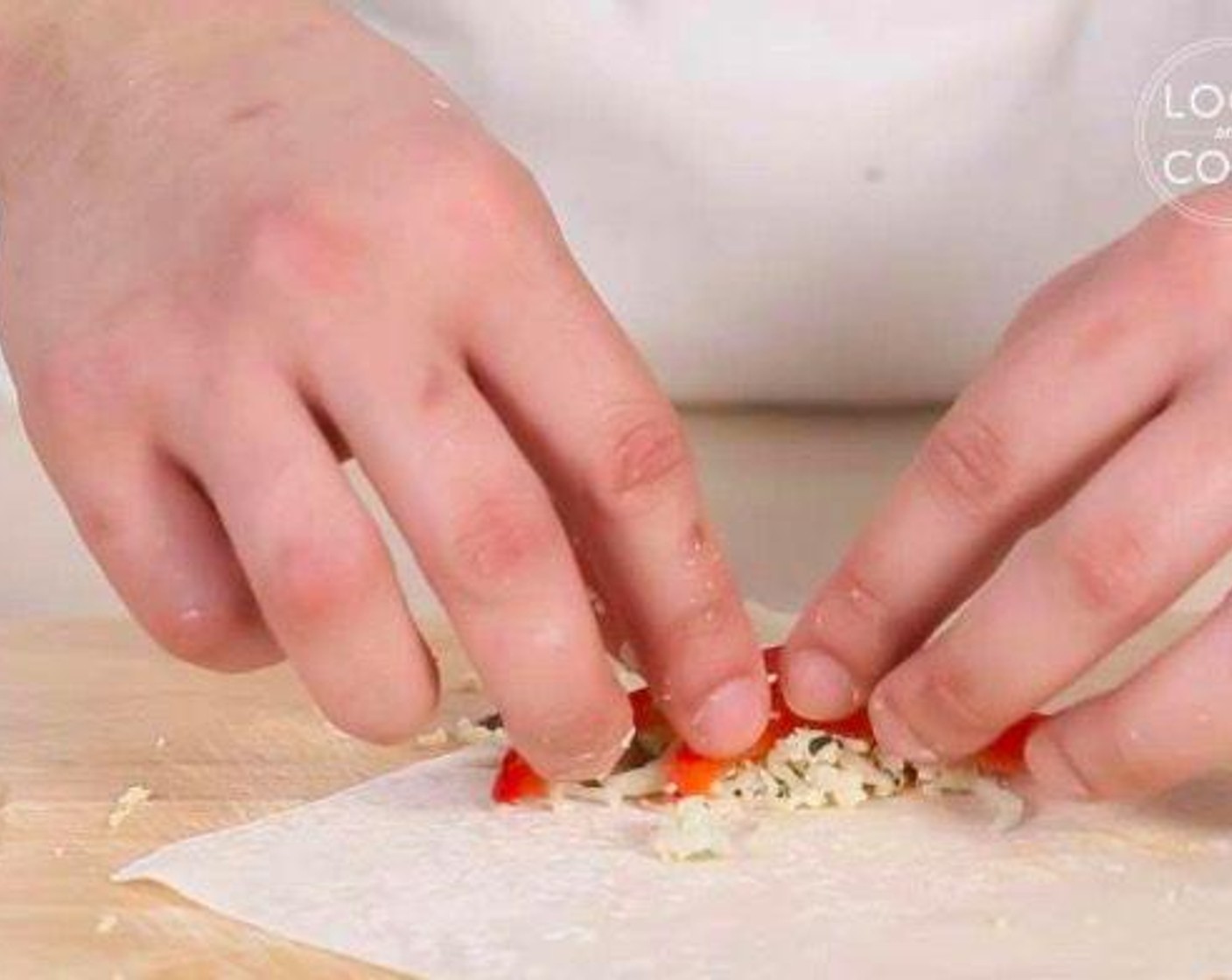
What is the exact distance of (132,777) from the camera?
1.27 m

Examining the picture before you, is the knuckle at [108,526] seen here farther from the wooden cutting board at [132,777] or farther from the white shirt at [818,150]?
the white shirt at [818,150]

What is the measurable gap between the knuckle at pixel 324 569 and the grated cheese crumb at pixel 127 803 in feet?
0.61

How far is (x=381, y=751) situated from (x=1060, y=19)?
1.88ft

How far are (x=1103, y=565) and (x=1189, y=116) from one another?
52cm

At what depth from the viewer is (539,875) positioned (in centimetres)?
116

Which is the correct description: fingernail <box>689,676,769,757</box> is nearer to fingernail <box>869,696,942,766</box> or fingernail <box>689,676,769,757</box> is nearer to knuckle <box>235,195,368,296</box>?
fingernail <box>869,696,942,766</box>

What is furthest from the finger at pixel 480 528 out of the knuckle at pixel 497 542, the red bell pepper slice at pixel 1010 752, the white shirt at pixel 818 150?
the white shirt at pixel 818 150

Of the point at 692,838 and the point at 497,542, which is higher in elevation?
the point at 497,542

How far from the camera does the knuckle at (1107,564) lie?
1.12 metres

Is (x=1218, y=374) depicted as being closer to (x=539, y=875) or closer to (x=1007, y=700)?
(x=1007, y=700)

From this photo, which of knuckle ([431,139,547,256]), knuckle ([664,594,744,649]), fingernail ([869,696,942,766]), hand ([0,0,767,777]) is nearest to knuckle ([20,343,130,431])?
hand ([0,0,767,777])

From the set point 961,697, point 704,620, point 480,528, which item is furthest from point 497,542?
point 961,697

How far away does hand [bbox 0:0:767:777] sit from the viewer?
107 centimetres

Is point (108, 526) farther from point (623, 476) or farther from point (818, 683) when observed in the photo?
point (818, 683)
